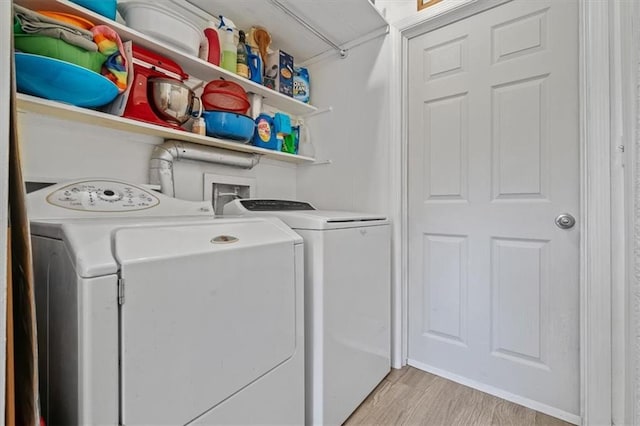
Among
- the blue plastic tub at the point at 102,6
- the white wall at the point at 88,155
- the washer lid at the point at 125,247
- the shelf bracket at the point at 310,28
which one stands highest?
the shelf bracket at the point at 310,28

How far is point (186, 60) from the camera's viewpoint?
1451 mm

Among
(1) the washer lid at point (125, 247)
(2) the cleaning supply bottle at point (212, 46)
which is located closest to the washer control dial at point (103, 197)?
(1) the washer lid at point (125, 247)

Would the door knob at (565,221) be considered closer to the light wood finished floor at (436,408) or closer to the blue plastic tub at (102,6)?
the light wood finished floor at (436,408)

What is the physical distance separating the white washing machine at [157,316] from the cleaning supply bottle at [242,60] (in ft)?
3.27

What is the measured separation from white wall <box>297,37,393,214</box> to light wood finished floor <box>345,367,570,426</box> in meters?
1.08

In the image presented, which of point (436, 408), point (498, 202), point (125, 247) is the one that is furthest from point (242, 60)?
point (436, 408)

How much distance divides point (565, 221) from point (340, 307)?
1.18 metres

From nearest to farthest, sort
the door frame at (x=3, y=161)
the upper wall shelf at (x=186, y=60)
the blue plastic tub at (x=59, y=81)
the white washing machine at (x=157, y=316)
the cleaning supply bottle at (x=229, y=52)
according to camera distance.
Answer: the door frame at (x=3, y=161) < the white washing machine at (x=157, y=316) < the blue plastic tub at (x=59, y=81) < the upper wall shelf at (x=186, y=60) < the cleaning supply bottle at (x=229, y=52)

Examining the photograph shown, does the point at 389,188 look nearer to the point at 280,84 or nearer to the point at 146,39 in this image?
the point at 280,84

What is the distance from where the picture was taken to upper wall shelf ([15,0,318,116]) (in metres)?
1.07

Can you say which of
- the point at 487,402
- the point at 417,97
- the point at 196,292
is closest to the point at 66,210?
the point at 196,292

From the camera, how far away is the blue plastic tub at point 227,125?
1.55 m

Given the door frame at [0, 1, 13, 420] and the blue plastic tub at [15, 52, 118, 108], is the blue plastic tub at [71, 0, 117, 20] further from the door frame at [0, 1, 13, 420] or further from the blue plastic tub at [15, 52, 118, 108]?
the door frame at [0, 1, 13, 420]

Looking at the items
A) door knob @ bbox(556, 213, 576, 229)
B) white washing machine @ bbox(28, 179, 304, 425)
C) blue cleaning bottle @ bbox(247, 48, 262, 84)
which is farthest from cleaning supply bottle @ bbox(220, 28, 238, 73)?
door knob @ bbox(556, 213, 576, 229)
